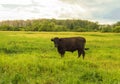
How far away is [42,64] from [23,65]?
853 millimetres

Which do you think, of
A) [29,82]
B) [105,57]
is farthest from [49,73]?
[105,57]

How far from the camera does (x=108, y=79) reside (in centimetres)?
1098

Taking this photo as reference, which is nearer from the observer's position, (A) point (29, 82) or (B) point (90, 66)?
(A) point (29, 82)

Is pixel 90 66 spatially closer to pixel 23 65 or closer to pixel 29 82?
pixel 23 65

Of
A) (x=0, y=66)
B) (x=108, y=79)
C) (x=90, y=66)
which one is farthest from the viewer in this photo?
(x=90, y=66)

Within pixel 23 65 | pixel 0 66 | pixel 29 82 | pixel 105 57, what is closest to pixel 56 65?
pixel 23 65

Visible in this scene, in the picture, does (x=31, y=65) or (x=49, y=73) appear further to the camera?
(x=31, y=65)

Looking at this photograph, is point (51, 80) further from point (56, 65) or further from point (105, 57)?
point (105, 57)

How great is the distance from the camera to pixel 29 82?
404 inches

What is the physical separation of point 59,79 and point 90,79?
1.11 meters

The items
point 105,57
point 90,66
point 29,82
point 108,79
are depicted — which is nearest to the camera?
point 29,82

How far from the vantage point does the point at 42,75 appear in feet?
38.9

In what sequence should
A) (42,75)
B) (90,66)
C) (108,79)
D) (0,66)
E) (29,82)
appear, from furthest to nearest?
1. (90,66)
2. (0,66)
3. (42,75)
4. (108,79)
5. (29,82)

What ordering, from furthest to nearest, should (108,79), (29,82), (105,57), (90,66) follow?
(105,57) → (90,66) → (108,79) → (29,82)
